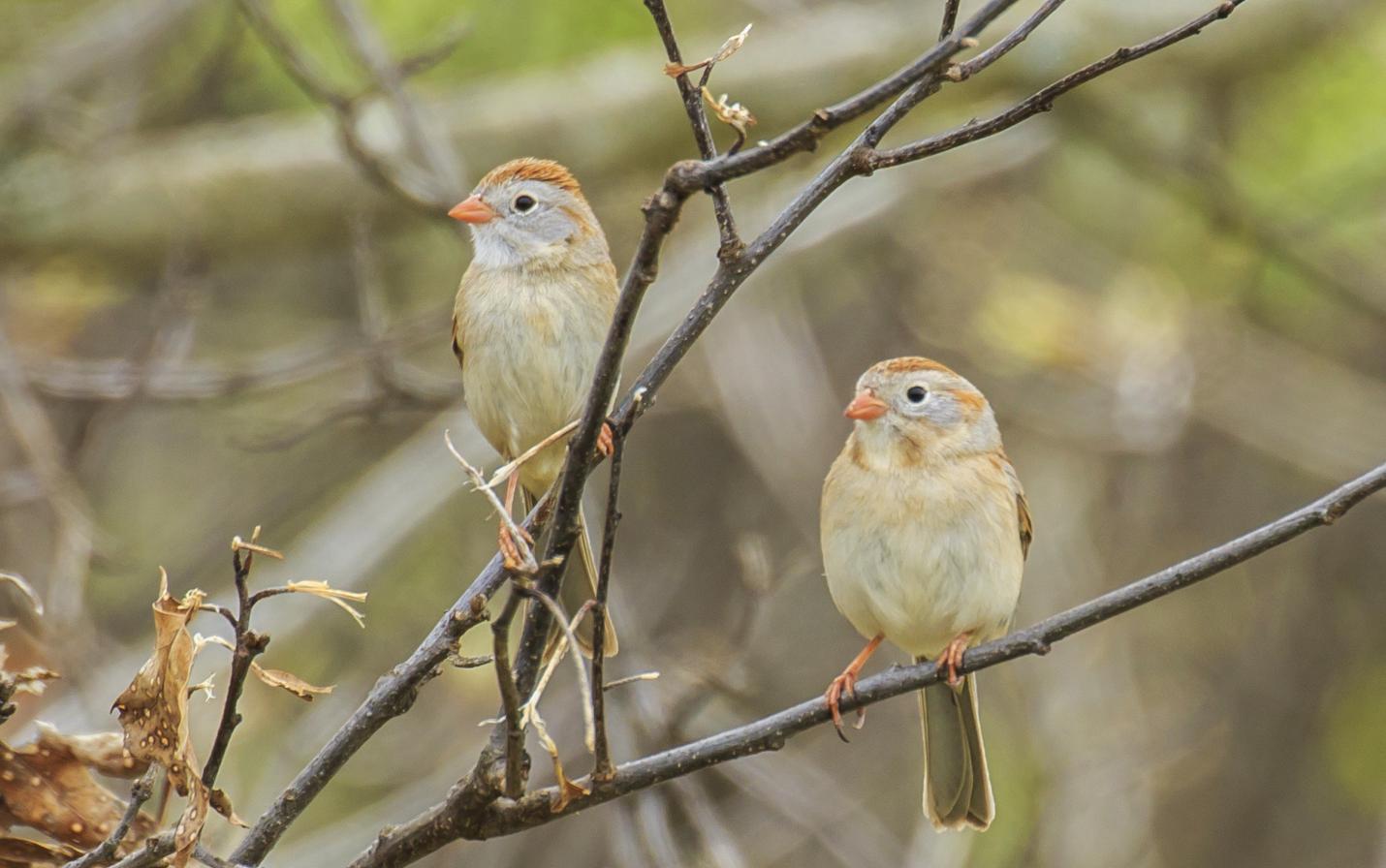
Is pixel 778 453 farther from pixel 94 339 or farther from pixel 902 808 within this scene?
pixel 94 339

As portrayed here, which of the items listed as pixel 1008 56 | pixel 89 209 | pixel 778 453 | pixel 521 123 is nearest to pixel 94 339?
pixel 89 209

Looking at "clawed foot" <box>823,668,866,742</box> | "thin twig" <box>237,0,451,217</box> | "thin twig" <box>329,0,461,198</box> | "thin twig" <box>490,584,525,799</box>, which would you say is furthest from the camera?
"thin twig" <box>329,0,461,198</box>

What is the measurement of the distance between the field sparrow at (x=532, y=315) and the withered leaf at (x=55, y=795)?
1456mm

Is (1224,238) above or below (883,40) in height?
below

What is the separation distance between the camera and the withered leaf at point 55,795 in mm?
2326

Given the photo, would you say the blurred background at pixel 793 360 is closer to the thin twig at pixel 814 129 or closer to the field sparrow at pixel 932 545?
the field sparrow at pixel 932 545

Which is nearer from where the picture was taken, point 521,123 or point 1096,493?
point 521,123

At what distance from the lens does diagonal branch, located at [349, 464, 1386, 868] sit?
240cm

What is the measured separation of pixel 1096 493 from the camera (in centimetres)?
756

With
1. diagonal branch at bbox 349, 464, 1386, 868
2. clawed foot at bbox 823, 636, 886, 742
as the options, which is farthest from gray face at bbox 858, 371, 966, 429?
diagonal branch at bbox 349, 464, 1386, 868

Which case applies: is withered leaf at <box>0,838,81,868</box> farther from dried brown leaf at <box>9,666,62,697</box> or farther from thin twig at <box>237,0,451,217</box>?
thin twig at <box>237,0,451,217</box>

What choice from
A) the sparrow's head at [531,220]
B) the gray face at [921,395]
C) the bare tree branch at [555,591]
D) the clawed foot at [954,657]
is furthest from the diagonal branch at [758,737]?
the sparrow's head at [531,220]

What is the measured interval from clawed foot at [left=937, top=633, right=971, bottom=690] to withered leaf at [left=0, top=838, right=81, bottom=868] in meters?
1.46

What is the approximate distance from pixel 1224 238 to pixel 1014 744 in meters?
2.59
